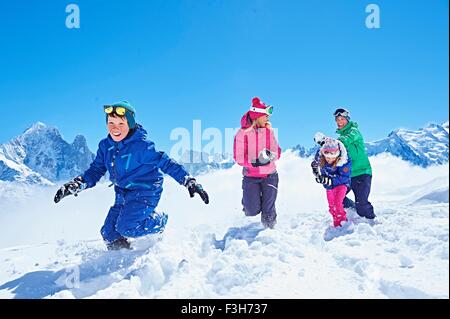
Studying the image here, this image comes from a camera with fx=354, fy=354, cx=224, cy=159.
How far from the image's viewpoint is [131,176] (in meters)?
3.92

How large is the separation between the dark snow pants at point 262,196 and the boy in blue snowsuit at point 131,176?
43.1 inches

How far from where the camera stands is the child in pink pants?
4.74m

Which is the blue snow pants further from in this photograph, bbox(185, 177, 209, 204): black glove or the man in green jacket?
the man in green jacket

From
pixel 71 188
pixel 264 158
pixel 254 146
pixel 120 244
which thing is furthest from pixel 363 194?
pixel 71 188

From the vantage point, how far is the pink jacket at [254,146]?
4586mm

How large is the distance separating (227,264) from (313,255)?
90 cm

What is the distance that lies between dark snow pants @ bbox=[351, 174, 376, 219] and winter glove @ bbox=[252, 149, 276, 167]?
5.52 feet

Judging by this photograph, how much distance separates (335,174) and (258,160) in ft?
3.89

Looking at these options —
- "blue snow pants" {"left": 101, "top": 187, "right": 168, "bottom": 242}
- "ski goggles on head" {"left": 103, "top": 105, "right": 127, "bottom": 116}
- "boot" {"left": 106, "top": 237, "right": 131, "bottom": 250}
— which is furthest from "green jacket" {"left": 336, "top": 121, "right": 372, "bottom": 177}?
"boot" {"left": 106, "top": 237, "right": 131, "bottom": 250}

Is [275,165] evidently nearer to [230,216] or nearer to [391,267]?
[230,216]

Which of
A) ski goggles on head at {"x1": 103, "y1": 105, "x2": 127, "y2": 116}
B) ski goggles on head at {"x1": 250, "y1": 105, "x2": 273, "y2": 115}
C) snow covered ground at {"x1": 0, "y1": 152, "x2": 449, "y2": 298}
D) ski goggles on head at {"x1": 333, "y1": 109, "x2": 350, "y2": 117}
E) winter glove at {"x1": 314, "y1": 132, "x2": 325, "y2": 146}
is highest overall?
ski goggles on head at {"x1": 333, "y1": 109, "x2": 350, "y2": 117}

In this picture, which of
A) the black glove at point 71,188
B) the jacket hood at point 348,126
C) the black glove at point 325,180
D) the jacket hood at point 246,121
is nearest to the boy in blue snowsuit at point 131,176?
the black glove at point 71,188
